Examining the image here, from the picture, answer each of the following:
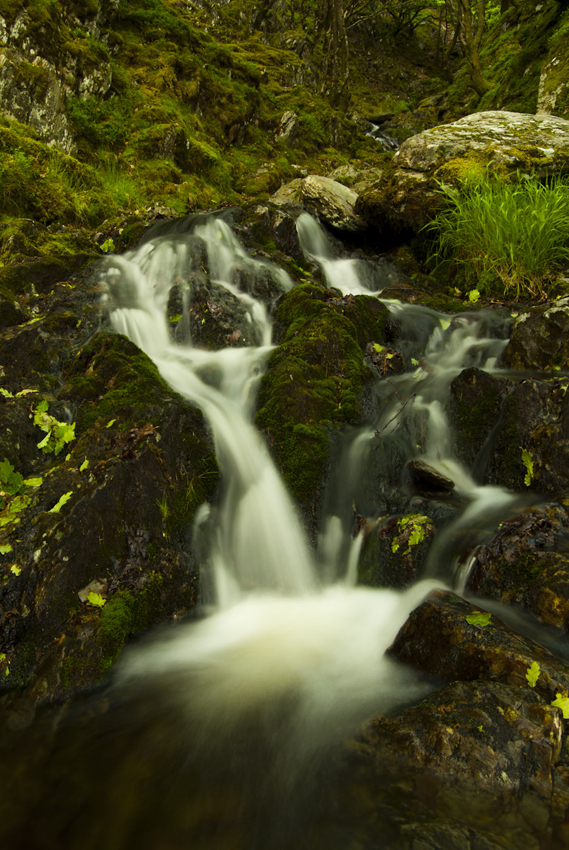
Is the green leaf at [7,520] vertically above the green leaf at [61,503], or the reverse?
the green leaf at [7,520]

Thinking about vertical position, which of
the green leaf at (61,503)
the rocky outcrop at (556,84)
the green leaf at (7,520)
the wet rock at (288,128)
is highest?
the wet rock at (288,128)

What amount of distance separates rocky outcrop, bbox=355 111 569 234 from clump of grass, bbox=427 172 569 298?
1.39ft

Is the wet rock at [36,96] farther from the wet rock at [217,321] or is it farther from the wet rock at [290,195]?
the wet rock at [217,321]

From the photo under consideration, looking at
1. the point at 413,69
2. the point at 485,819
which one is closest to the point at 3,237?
the point at 485,819

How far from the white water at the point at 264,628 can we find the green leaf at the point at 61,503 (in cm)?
107

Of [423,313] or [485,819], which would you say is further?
[423,313]

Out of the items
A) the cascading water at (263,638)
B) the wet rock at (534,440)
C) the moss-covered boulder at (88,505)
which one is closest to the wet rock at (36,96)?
the moss-covered boulder at (88,505)

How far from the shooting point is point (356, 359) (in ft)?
17.7

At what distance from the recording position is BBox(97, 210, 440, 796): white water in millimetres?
2646

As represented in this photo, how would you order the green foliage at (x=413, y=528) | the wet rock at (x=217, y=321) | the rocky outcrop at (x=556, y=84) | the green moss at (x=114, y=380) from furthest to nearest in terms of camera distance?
the rocky outcrop at (x=556, y=84)
the wet rock at (x=217, y=321)
the green moss at (x=114, y=380)
the green foliage at (x=413, y=528)

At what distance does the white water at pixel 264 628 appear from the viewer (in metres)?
2.65

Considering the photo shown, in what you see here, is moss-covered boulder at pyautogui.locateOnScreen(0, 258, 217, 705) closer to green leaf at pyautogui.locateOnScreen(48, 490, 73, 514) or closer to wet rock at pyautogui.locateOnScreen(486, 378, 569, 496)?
green leaf at pyautogui.locateOnScreen(48, 490, 73, 514)

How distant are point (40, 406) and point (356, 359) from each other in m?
3.28

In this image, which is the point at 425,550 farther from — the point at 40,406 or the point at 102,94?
the point at 102,94
